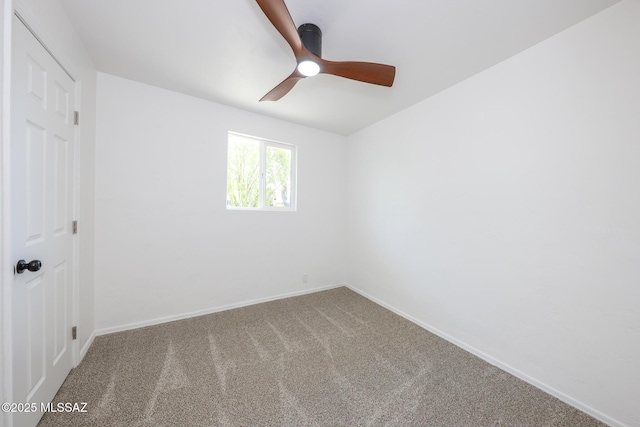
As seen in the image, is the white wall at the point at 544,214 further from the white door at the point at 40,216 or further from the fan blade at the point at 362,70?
the white door at the point at 40,216

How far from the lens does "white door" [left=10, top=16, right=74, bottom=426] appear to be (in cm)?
109

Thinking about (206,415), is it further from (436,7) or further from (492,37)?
(492,37)

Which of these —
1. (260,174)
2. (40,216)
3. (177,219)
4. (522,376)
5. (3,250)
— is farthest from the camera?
(260,174)

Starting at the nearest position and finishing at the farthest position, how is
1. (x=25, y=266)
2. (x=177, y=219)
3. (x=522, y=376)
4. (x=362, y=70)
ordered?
(x=25, y=266)
(x=362, y=70)
(x=522, y=376)
(x=177, y=219)

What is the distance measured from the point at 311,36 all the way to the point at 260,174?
187 cm

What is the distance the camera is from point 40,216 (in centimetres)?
128

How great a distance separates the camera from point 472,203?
204cm

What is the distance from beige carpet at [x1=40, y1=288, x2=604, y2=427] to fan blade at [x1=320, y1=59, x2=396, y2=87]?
227 cm

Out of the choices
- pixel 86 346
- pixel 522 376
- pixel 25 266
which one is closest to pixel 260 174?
pixel 25 266

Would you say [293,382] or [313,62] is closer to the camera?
[313,62]

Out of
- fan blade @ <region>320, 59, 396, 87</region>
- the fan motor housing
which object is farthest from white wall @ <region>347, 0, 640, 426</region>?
the fan motor housing

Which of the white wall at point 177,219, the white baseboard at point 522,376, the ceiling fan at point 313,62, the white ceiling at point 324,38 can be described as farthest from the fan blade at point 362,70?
the white baseboard at point 522,376

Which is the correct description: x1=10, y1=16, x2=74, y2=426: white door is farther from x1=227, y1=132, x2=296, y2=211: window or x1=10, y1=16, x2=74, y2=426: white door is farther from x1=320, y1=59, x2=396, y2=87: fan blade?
x1=320, y1=59, x2=396, y2=87: fan blade

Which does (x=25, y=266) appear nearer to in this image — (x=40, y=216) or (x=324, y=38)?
(x=40, y=216)
